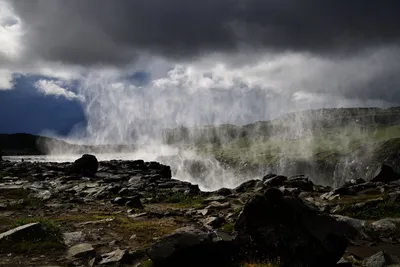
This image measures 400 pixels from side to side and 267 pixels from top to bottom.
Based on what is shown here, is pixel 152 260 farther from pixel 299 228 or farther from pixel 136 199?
pixel 136 199

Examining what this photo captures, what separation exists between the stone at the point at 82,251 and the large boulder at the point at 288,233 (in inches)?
239

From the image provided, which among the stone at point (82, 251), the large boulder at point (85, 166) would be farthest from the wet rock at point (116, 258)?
the large boulder at point (85, 166)

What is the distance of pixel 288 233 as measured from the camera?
13.8 metres

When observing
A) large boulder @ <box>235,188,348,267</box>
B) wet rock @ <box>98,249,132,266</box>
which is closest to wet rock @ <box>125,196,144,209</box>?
wet rock @ <box>98,249,132,266</box>

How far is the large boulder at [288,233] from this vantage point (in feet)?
43.8

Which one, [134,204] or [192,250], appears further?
[134,204]

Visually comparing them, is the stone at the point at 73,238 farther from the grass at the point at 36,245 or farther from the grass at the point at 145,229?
the grass at the point at 145,229

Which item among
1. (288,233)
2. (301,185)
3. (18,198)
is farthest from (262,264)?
(301,185)

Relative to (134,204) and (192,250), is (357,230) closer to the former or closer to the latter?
(192,250)

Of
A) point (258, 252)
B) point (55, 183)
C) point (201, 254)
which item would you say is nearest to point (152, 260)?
point (201, 254)

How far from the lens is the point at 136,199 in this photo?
31.7 meters

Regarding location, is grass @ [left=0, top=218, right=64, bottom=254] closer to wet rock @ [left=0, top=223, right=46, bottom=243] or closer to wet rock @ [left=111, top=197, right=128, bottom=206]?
wet rock @ [left=0, top=223, right=46, bottom=243]

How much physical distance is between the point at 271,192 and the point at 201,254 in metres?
3.71

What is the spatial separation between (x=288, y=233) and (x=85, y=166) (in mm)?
48643
